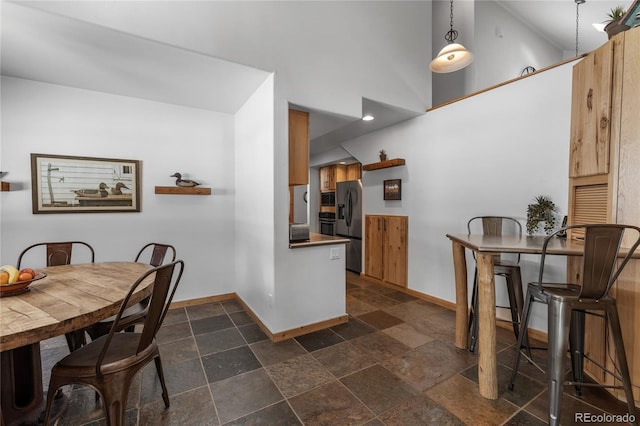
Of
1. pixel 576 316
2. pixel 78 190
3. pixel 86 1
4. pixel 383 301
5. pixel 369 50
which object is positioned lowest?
pixel 383 301

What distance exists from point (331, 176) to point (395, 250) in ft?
8.56

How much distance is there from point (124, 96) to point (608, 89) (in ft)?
14.5

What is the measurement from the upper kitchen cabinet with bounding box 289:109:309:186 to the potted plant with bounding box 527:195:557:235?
7.07 ft

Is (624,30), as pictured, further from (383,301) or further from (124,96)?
(124,96)

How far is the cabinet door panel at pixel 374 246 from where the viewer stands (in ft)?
14.5

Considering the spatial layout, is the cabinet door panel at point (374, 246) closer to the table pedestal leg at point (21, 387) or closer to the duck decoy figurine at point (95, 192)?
the duck decoy figurine at point (95, 192)

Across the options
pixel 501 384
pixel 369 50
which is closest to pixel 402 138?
pixel 369 50

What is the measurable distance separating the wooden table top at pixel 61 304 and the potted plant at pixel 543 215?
3.07 meters

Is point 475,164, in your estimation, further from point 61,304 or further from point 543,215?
point 61,304

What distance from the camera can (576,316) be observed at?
1.81m

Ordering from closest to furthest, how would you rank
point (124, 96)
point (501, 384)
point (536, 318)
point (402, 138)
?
point (501, 384)
point (536, 318)
point (124, 96)
point (402, 138)

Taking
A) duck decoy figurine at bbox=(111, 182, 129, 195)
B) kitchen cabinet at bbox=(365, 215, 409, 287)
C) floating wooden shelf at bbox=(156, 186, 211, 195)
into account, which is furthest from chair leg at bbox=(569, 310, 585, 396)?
duck decoy figurine at bbox=(111, 182, 129, 195)

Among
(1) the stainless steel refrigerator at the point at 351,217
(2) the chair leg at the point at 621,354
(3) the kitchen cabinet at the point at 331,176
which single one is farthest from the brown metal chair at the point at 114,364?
(3) the kitchen cabinet at the point at 331,176

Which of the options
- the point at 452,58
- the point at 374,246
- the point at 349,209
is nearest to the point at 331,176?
the point at 349,209
